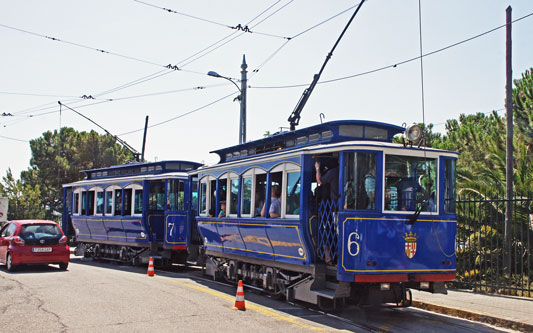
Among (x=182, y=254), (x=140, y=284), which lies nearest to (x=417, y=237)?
(x=140, y=284)

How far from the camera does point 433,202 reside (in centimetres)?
966

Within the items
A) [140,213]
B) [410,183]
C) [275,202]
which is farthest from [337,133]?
[140,213]

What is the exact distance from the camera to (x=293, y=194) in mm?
10461

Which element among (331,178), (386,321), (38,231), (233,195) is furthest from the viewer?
(38,231)

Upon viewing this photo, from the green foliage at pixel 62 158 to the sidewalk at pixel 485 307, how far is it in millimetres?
37105

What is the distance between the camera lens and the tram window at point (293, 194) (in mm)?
10312

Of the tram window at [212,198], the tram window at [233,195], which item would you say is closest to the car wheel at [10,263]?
the tram window at [212,198]

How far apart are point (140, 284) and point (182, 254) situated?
208 inches

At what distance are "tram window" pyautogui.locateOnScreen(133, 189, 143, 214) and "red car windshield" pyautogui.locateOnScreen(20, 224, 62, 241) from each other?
115 inches

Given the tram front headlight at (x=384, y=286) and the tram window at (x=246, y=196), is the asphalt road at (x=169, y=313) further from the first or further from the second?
the tram window at (x=246, y=196)

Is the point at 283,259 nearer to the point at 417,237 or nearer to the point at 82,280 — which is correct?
the point at 417,237

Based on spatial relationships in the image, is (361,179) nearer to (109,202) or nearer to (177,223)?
(177,223)

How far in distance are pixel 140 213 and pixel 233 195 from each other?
21.1 ft

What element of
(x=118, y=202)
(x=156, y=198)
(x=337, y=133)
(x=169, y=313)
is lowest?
(x=169, y=313)
